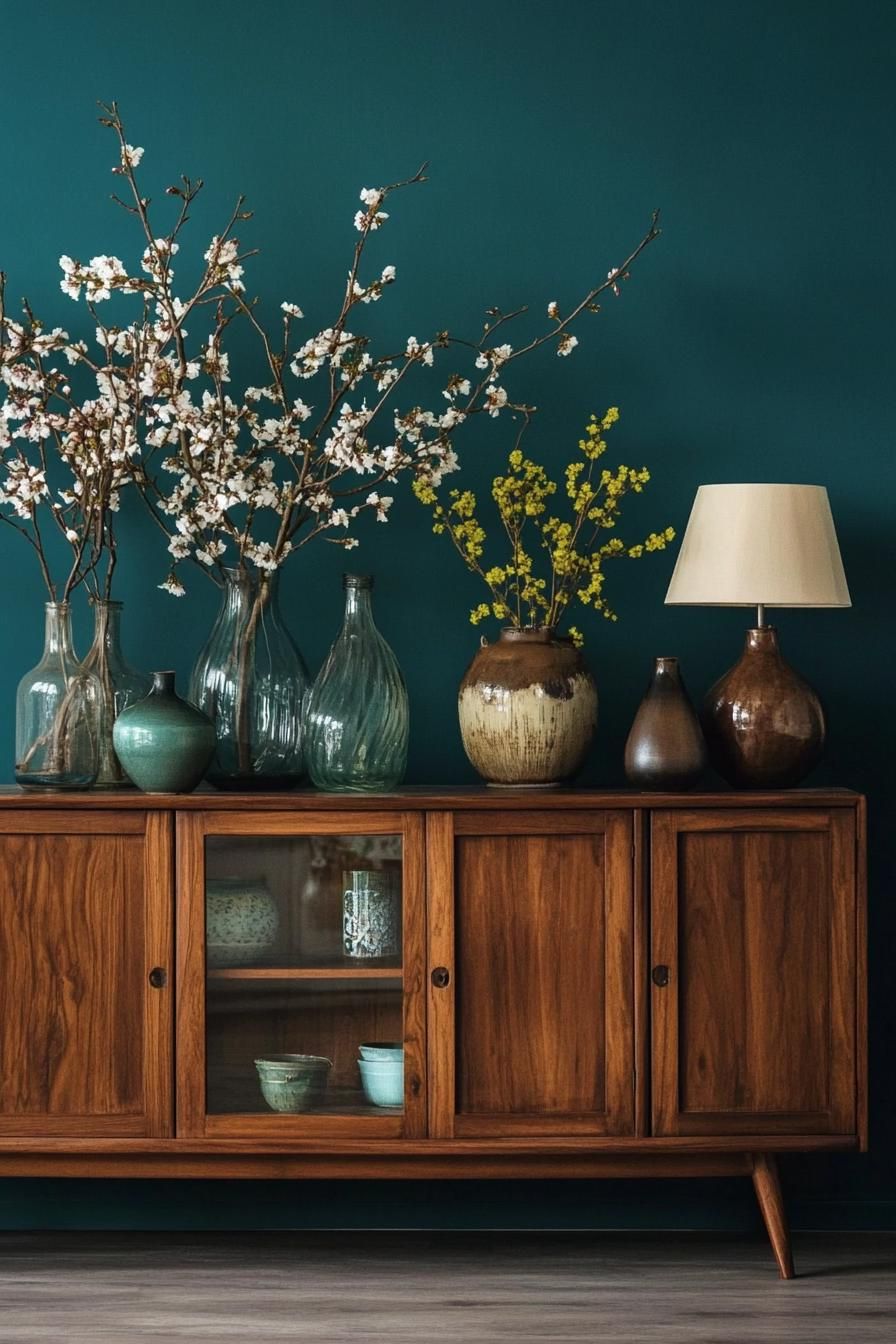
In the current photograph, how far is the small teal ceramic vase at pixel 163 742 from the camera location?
2.60 metres

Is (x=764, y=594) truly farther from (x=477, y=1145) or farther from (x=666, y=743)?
(x=477, y=1145)

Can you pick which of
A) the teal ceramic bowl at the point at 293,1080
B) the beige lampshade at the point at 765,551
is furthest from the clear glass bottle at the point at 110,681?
the beige lampshade at the point at 765,551

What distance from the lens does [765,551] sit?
2688 millimetres

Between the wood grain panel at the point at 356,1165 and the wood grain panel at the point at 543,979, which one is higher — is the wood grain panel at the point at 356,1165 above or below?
Answer: below

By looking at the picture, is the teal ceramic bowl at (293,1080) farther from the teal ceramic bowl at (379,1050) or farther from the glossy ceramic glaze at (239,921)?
the glossy ceramic glaze at (239,921)

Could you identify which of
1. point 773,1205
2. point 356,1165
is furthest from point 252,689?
point 773,1205

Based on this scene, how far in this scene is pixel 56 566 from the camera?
9.99 feet

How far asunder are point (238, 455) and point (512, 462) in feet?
1.81

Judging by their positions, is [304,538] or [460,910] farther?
[304,538]

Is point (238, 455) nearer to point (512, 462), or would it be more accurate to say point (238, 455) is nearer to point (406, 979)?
point (512, 462)

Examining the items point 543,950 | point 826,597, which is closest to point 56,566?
point 543,950

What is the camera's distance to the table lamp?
8.79 feet

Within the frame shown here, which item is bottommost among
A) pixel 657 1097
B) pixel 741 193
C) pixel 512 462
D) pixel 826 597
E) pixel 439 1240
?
pixel 439 1240

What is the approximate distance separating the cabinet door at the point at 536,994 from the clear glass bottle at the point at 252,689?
372mm
